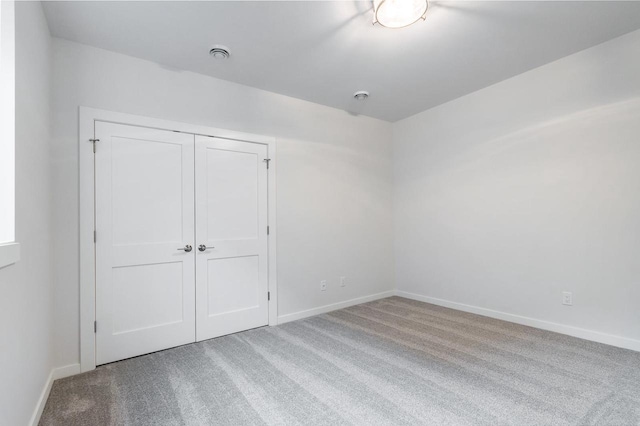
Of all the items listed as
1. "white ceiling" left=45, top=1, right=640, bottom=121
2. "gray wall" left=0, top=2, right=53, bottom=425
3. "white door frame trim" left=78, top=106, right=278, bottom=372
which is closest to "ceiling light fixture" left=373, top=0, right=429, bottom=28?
"white ceiling" left=45, top=1, right=640, bottom=121

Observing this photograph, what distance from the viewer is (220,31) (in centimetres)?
252

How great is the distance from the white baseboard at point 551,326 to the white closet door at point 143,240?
321 cm

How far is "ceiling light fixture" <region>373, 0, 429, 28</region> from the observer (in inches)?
82.8

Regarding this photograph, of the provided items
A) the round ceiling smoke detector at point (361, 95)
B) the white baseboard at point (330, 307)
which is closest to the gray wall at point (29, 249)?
the white baseboard at point (330, 307)

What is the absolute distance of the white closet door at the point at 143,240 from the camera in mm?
2656

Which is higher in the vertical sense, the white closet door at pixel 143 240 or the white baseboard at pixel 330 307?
the white closet door at pixel 143 240

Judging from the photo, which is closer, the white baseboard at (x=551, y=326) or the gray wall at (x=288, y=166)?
the gray wall at (x=288, y=166)

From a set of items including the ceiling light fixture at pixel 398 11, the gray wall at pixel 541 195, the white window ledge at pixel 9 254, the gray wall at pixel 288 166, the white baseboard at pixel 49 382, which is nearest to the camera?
the white window ledge at pixel 9 254

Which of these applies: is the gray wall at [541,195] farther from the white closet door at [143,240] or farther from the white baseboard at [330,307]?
the white closet door at [143,240]

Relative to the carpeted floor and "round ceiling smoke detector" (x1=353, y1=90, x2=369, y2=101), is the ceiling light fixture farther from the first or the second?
the carpeted floor

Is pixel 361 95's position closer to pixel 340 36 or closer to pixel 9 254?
pixel 340 36

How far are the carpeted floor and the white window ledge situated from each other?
113 centimetres

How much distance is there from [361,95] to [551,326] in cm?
329

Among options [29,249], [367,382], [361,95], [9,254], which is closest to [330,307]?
[367,382]
